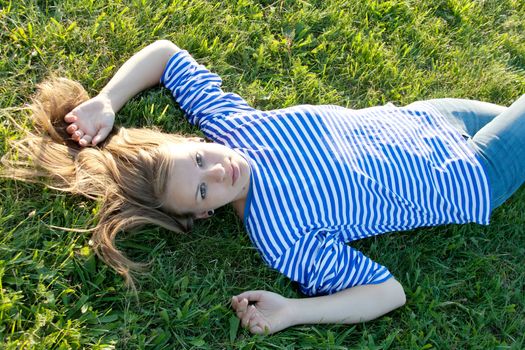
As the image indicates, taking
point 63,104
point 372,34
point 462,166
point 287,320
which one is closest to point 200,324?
point 287,320

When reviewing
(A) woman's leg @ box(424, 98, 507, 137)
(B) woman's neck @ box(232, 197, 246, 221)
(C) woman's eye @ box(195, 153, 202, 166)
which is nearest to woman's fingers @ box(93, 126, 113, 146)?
(C) woman's eye @ box(195, 153, 202, 166)

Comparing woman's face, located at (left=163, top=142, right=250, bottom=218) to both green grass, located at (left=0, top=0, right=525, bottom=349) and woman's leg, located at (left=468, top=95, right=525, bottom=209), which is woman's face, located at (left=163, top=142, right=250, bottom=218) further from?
woman's leg, located at (left=468, top=95, right=525, bottom=209)

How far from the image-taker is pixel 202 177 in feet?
8.98

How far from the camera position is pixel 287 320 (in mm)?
2727

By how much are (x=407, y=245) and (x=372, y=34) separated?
1514 millimetres

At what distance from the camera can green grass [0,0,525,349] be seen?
263 centimetres

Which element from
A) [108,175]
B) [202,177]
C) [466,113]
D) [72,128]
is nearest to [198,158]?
[202,177]

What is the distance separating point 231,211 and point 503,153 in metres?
1.56

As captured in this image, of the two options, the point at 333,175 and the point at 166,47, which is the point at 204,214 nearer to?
the point at 333,175

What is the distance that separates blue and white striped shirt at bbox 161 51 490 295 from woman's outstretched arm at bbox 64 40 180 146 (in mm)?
79

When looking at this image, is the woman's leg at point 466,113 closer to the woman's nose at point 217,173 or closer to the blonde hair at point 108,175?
the woman's nose at point 217,173

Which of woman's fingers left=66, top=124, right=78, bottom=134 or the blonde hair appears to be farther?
woman's fingers left=66, top=124, right=78, bottom=134

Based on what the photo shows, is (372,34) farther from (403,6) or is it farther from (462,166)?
(462,166)

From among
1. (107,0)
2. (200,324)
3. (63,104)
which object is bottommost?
(200,324)
